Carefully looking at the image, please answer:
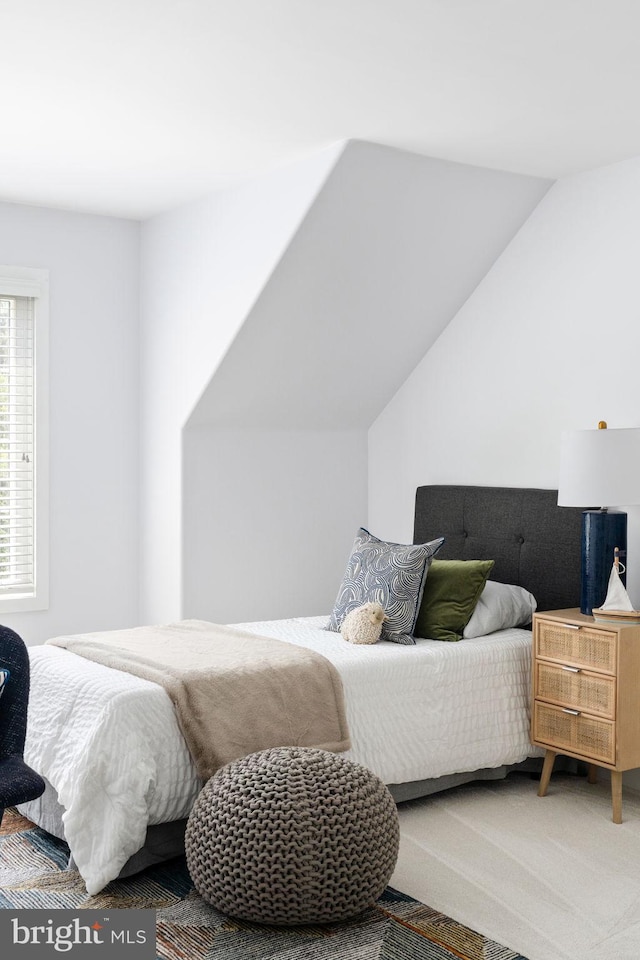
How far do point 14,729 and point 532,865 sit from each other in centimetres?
161

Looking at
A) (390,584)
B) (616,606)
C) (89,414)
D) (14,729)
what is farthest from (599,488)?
(89,414)

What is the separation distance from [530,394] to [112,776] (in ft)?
7.96

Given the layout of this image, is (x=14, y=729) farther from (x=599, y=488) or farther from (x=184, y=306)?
(x=184, y=306)

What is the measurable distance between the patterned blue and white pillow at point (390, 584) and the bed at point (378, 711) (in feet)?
0.31

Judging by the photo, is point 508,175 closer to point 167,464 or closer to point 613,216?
point 613,216

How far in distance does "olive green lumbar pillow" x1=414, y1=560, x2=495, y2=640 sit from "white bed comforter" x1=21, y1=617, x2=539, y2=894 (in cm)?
8

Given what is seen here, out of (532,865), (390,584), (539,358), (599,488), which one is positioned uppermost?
(539,358)

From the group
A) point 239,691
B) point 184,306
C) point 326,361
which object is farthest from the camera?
point 184,306

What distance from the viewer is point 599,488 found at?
355 cm

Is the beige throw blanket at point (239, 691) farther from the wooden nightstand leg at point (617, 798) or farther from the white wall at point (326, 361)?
the white wall at point (326, 361)

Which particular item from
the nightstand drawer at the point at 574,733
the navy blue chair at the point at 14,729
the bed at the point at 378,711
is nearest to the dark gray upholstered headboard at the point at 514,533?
the bed at the point at 378,711

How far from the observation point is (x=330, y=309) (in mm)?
4480

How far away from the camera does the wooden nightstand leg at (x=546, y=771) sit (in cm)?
370

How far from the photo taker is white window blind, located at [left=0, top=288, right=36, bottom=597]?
4.94 metres
